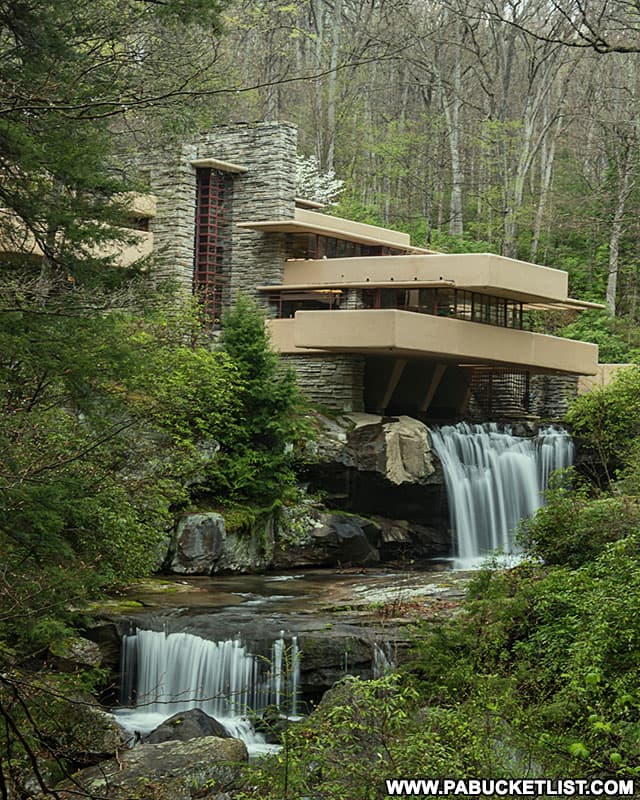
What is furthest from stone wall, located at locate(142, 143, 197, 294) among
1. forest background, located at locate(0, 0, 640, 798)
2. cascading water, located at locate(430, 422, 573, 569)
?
cascading water, located at locate(430, 422, 573, 569)

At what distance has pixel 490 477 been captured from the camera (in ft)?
84.6

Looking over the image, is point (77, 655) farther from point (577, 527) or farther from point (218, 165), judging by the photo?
point (218, 165)

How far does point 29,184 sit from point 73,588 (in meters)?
4.49

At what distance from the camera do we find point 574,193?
44.8 metres

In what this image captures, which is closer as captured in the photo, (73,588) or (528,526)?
(73,588)

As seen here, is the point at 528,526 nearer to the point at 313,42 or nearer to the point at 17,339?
the point at 17,339

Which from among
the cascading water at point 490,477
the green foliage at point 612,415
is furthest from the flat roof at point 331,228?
the green foliage at point 612,415

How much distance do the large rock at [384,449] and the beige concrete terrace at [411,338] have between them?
1962mm

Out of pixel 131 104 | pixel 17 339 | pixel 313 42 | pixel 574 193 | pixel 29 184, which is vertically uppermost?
pixel 313 42

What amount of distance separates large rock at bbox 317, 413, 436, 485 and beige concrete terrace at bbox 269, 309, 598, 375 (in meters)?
1.96

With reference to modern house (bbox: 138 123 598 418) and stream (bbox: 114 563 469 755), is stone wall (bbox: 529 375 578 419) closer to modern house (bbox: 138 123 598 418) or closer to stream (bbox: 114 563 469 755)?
modern house (bbox: 138 123 598 418)

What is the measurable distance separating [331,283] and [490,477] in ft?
22.2

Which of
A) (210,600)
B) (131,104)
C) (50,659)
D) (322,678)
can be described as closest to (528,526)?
(322,678)

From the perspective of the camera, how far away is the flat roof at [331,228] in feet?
Answer: 96.0
